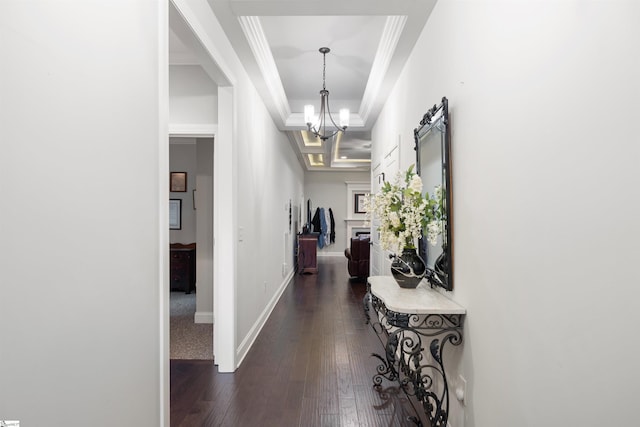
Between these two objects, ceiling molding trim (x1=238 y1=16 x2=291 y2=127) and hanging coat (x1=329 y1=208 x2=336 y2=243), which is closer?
ceiling molding trim (x1=238 y1=16 x2=291 y2=127)

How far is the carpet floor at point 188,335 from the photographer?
3.22 metres

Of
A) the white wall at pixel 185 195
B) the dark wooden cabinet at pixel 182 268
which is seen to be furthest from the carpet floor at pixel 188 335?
the white wall at pixel 185 195

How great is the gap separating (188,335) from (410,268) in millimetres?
2768

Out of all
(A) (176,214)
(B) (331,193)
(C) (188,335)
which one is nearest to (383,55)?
(C) (188,335)

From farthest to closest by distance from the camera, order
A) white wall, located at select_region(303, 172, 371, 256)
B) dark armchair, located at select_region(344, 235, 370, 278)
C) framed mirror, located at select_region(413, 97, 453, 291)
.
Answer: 1. white wall, located at select_region(303, 172, 371, 256)
2. dark armchair, located at select_region(344, 235, 370, 278)
3. framed mirror, located at select_region(413, 97, 453, 291)

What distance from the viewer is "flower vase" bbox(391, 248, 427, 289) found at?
2154 millimetres

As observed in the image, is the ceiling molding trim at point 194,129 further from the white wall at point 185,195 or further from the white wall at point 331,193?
the white wall at point 331,193

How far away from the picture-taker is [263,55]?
3.05 meters
